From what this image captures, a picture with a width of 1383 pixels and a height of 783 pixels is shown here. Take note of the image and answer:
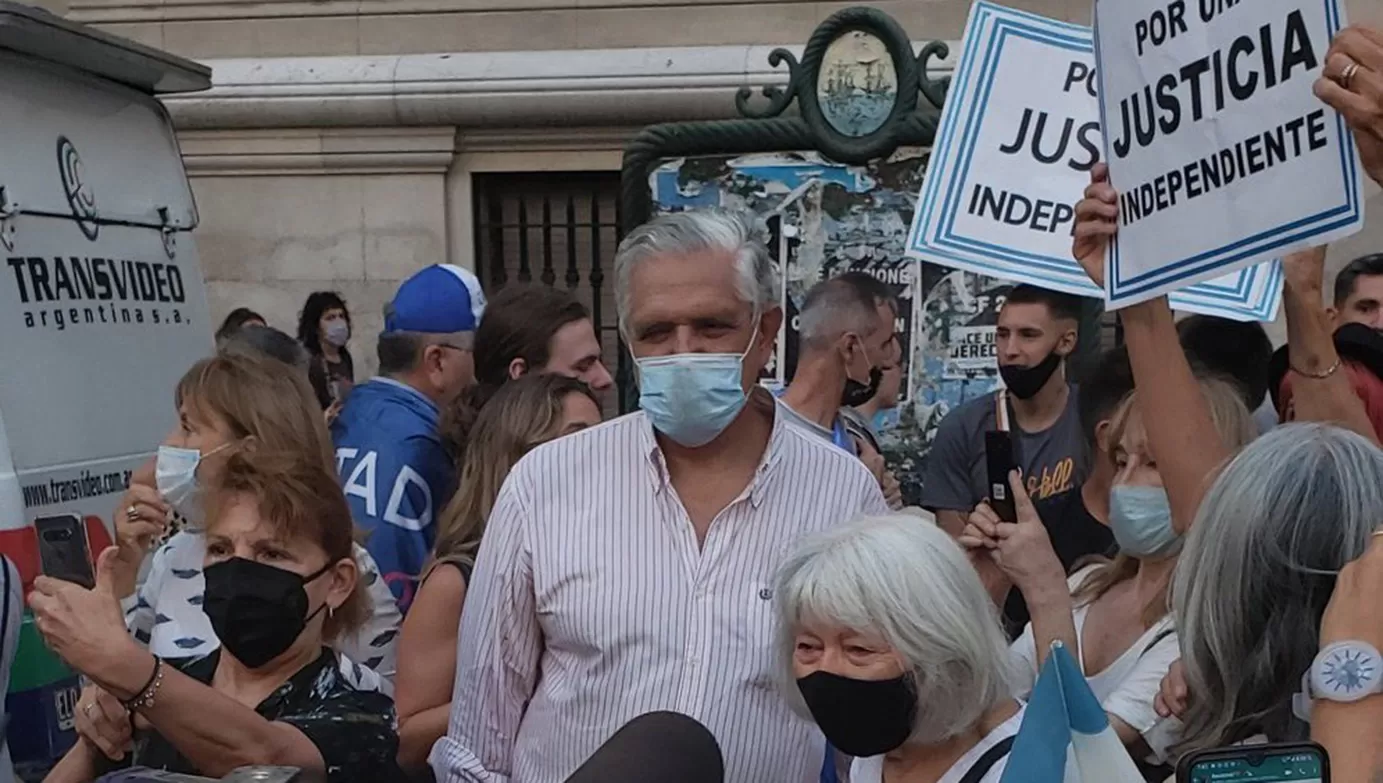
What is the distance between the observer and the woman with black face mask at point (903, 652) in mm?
2406

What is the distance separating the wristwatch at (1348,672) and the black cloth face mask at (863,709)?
61 cm

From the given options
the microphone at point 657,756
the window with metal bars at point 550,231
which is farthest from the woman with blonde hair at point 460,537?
the window with metal bars at point 550,231

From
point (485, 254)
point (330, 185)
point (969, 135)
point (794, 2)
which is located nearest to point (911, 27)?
point (794, 2)

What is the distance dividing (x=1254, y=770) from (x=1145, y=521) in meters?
1.56

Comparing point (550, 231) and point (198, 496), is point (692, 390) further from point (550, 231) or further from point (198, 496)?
point (550, 231)

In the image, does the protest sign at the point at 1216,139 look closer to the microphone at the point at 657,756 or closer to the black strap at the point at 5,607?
the microphone at the point at 657,756

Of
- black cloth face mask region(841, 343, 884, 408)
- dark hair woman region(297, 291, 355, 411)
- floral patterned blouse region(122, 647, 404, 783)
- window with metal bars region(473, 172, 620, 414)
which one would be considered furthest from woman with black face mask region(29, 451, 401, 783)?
window with metal bars region(473, 172, 620, 414)

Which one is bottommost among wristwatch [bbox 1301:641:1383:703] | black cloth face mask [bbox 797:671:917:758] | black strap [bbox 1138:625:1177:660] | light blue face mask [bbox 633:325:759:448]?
black strap [bbox 1138:625:1177:660]

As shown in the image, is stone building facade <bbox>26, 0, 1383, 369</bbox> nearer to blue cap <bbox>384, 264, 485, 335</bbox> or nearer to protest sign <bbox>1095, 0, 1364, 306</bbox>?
blue cap <bbox>384, 264, 485, 335</bbox>

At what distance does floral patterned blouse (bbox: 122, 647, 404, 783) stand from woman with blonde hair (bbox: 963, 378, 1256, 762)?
114cm

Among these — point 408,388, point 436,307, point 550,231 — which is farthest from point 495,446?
point 550,231

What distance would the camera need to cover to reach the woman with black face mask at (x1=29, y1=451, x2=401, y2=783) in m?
2.80

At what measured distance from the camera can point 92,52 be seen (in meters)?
5.23

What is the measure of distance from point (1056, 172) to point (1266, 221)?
1.82 m
